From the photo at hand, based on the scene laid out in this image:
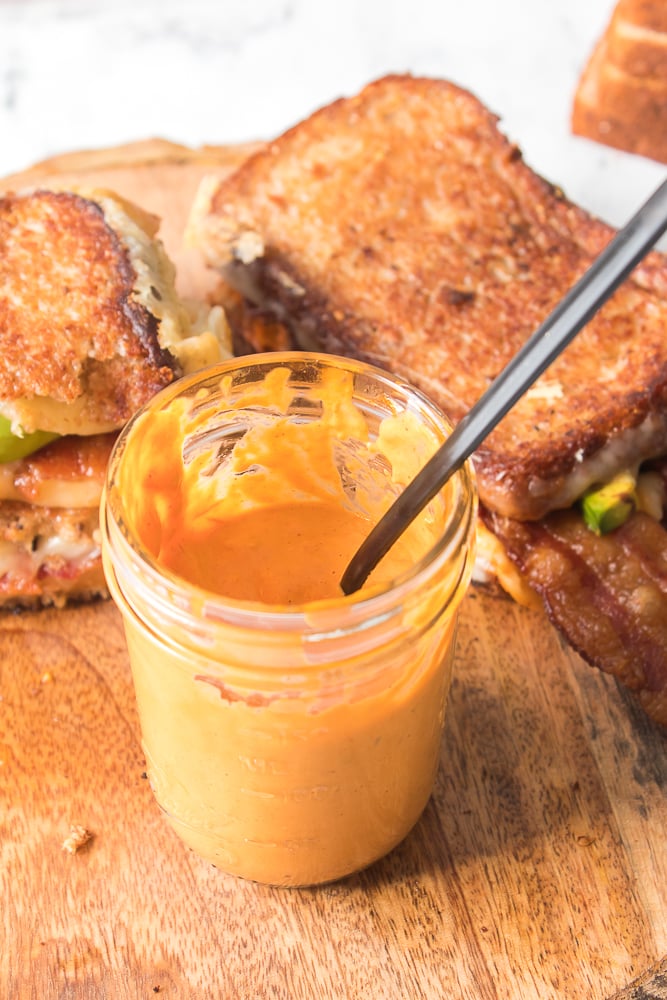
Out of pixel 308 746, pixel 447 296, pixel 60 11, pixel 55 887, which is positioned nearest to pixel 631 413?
pixel 447 296

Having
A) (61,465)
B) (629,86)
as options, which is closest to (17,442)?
(61,465)

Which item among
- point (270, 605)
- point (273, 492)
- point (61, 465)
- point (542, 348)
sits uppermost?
point (542, 348)

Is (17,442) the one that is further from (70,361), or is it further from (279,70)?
(279,70)

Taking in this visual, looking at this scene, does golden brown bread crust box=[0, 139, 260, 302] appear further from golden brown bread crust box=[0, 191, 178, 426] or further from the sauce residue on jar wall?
the sauce residue on jar wall

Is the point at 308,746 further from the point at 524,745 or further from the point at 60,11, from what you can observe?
the point at 60,11

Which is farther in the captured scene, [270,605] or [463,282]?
[463,282]

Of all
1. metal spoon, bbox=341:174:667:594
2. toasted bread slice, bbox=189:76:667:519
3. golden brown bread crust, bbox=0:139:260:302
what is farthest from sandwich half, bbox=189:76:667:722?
metal spoon, bbox=341:174:667:594

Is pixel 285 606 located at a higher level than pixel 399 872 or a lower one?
higher

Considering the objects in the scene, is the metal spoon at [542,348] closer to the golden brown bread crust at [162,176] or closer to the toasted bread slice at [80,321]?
the toasted bread slice at [80,321]
